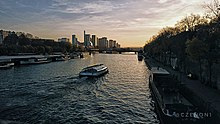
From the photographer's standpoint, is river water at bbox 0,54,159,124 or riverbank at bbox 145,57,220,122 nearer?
riverbank at bbox 145,57,220,122

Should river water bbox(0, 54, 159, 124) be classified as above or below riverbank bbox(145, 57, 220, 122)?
below

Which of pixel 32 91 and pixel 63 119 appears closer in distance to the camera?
pixel 63 119

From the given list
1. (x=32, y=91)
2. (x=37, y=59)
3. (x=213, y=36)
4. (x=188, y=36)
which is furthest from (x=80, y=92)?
(x=37, y=59)

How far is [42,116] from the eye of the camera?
71.6 feet

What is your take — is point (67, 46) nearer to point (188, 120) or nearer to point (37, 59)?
point (37, 59)

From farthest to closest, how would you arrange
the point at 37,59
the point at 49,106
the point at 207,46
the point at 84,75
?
the point at 37,59, the point at 84,75, the point at 207,46, the point at 49,106

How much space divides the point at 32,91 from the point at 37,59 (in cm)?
6668

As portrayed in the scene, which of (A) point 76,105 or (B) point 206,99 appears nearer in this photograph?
(B) point 206,99

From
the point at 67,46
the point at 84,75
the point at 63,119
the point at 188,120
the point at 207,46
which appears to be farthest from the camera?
the point at 67,46

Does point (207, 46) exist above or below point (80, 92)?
above

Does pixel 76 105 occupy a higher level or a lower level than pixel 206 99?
lower

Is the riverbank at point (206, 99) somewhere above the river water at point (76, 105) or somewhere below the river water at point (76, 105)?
above

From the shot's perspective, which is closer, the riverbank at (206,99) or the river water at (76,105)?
the riverbank at (206,99)

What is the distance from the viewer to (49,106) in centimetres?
2506
